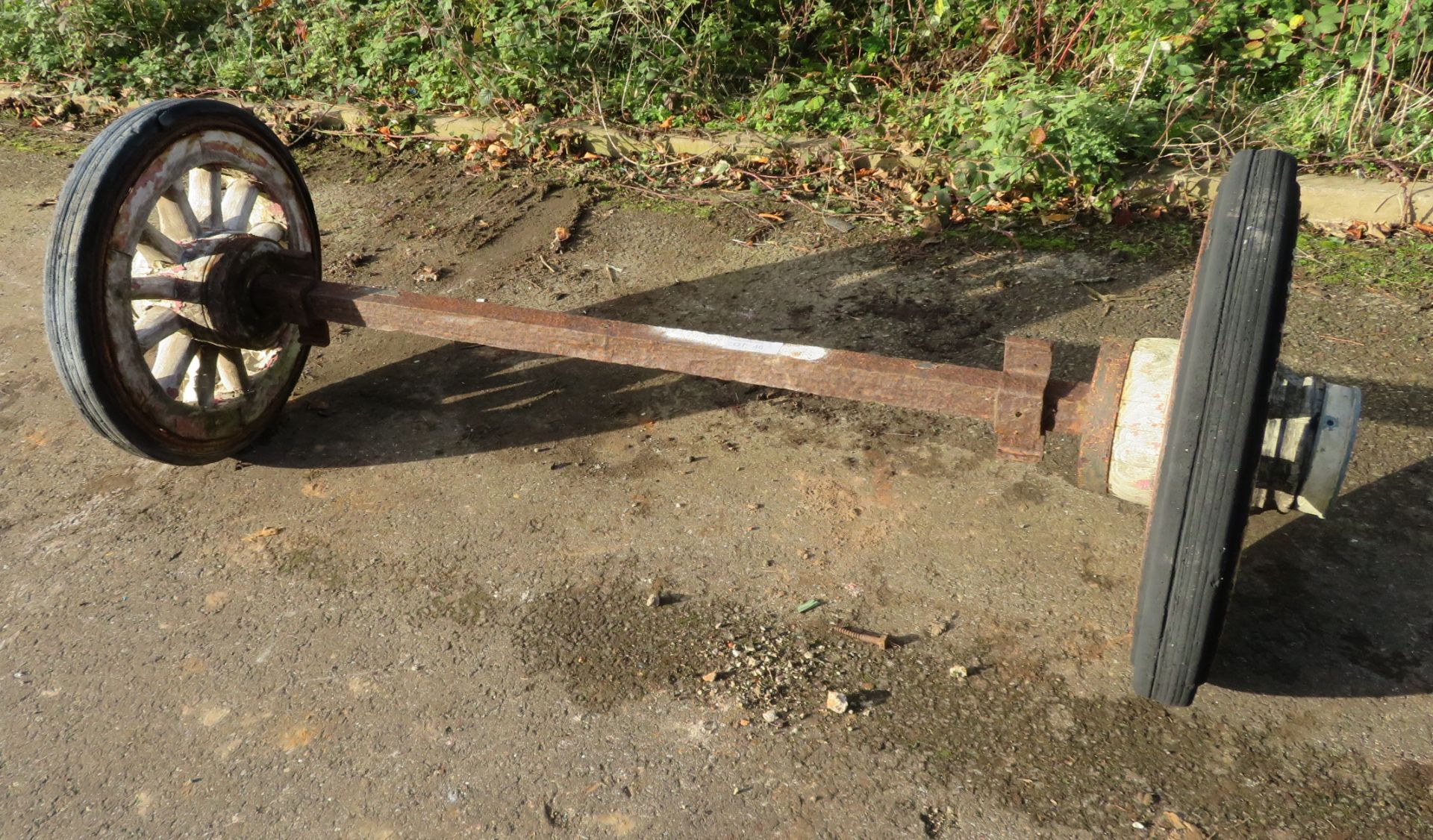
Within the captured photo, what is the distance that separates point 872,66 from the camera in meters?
6.10

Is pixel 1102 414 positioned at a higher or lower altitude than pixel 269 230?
lower

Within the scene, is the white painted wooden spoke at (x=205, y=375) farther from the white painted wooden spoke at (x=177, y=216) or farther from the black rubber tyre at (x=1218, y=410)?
the black rubber tyre at (x=1218, y=410)

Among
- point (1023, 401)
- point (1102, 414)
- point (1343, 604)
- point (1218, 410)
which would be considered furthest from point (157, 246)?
point (1343, 604)

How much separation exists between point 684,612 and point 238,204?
216 cm

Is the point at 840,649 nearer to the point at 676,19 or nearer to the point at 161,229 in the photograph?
the point at 161,229

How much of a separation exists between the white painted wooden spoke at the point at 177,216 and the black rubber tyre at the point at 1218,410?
3.03 meters

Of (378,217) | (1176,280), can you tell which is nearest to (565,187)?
(378,217)

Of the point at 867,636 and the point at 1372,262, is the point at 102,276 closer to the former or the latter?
the point at 867,636

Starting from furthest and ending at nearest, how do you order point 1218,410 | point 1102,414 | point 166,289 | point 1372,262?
point 1372,262 < point 166,289 < point 1102,414 < point 1218,410

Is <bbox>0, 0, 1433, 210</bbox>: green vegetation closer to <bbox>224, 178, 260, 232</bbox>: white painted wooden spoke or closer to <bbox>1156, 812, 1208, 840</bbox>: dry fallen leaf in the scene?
<bbox>224, 178, 260, 232</bbox>: white painted wooden spoke

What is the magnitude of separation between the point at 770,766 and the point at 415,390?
2211 mm

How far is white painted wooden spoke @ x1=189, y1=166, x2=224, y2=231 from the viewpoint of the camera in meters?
3.45

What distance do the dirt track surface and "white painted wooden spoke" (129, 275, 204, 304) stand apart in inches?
25.8

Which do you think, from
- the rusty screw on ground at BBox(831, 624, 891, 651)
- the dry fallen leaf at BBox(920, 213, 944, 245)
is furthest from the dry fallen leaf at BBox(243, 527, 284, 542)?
the dry fallen leaf at BBox(920, 213, 944, 245)
